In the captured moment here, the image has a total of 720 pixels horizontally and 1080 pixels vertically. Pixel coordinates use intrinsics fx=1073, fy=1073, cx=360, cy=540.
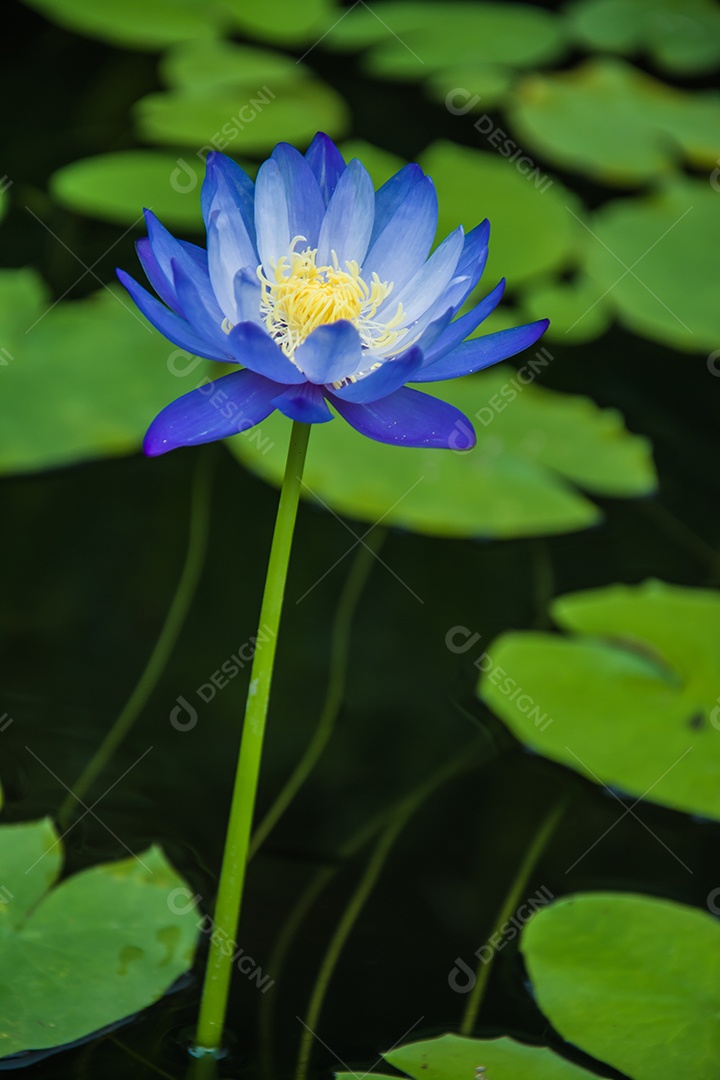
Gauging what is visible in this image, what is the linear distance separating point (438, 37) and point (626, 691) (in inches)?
98.9

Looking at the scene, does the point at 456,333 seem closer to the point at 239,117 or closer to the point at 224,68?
the point at 239,117

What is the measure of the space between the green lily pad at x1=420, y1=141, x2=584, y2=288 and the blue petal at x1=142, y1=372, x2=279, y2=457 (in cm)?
161

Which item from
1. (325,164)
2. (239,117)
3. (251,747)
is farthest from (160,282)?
(239,117)

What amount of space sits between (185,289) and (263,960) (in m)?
0.85

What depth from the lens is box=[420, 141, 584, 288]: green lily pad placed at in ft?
8.48

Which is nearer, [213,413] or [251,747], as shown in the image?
[213,413]

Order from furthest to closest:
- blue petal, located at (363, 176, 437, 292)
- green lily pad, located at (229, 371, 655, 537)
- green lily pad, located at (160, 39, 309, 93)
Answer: green lily pad, located at (160, 39, 309, 93) → green lily pad, located at (229, 371, 655, 537) → blue petal, located at (363, 176, 437, 292)

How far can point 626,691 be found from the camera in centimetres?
172

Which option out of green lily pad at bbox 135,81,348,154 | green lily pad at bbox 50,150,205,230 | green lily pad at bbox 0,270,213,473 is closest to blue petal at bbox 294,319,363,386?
green lily pad at bbox 0,270,213,473

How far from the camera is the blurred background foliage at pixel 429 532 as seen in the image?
4.58 ft

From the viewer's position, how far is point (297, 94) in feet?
9.93

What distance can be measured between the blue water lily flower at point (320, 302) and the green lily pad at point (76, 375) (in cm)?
98

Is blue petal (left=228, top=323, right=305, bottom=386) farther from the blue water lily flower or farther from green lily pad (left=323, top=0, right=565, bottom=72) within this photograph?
green lily pad (left=323, top=0, right=565, bottom=72)

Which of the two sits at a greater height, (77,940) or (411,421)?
(411,421)
